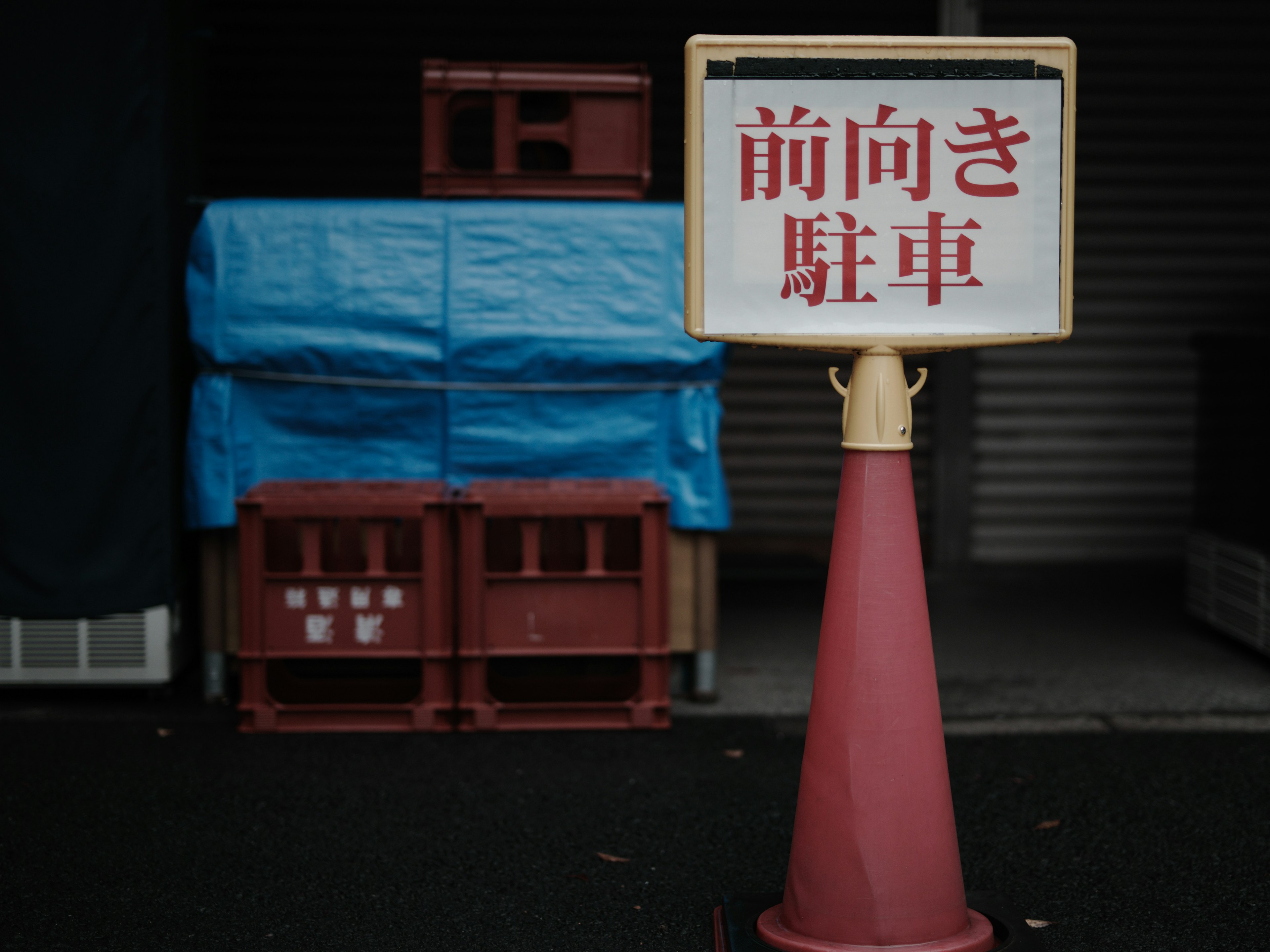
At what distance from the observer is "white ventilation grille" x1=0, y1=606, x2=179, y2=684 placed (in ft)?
17.8

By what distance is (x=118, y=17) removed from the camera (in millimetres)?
5254

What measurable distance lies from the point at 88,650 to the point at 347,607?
1.35 m

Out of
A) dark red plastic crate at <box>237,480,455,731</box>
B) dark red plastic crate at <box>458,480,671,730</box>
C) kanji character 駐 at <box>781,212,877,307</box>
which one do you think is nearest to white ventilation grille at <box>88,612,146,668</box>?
dark red plastic crate at <box>237,480,455,731</box>

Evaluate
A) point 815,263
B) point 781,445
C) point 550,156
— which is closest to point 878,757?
point 815,263

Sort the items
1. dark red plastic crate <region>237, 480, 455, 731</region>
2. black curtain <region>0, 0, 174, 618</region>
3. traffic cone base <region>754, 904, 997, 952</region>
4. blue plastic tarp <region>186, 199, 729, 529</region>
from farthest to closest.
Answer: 1. blue plastic tarp <region>186, 199, 729, 529</region>
2. black curtain <region>0, 0, 174, 618</region>
3. dark red plastic crate <region>237, 480, 455, 731</region>
4. traffic cone base <region>754, 904, 997, 952</region>

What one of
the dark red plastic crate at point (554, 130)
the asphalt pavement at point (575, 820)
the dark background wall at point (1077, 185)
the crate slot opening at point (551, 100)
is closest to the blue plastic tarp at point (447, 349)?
the dark red plastic crate at point (554, 130)

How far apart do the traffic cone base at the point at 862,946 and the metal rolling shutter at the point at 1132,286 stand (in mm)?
6248

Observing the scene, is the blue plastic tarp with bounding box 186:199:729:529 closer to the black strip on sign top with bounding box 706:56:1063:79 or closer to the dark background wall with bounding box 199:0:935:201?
the black strip on sign top with bounding box 706:56:1063:79

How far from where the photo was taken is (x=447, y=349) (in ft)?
17.6

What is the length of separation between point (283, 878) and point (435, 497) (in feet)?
5.97

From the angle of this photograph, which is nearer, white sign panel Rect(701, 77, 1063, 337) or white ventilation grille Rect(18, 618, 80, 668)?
white sign panel Rect(701, 77, 1063, 337)

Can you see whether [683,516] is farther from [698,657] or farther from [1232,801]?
[1232,801]

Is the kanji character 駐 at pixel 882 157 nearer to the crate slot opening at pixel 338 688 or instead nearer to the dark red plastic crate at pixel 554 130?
the dark red plastic crate at pixel 554 130

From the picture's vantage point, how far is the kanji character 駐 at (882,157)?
112 inches
